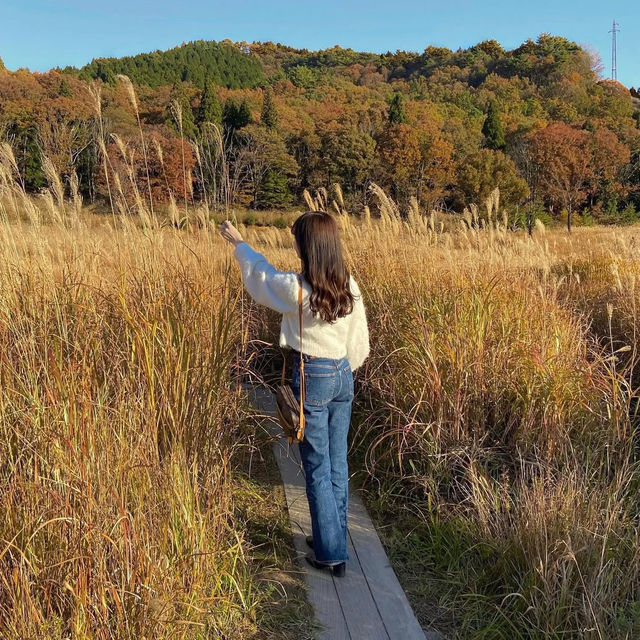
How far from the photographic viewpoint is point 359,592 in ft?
7.04

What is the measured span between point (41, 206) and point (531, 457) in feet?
10.9

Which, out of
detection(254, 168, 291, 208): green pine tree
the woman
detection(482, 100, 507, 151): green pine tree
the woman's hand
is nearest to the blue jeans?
the woman

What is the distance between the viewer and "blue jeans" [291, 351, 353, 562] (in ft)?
7.12

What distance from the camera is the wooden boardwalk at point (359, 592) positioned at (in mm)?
1942

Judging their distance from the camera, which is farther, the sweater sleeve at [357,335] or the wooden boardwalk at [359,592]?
the sweater sleeve at [357,335]

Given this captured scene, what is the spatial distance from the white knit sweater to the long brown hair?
5 centimetres

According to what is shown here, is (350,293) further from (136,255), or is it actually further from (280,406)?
(136,255)

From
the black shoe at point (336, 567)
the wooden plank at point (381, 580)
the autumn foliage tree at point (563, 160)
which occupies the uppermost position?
the autumn foliage tree at point (563, 160)

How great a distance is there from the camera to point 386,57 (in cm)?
9481

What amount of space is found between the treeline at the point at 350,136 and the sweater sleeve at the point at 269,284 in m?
1.26

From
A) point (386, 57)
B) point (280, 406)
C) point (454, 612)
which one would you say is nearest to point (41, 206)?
point (280, 406)

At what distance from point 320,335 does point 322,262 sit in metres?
0.32

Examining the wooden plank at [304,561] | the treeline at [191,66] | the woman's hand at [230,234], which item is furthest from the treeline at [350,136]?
the wooden plank at [304,561]

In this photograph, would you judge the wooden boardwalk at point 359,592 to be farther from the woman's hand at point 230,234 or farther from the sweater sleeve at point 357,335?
the woman's hand at point 230,234
